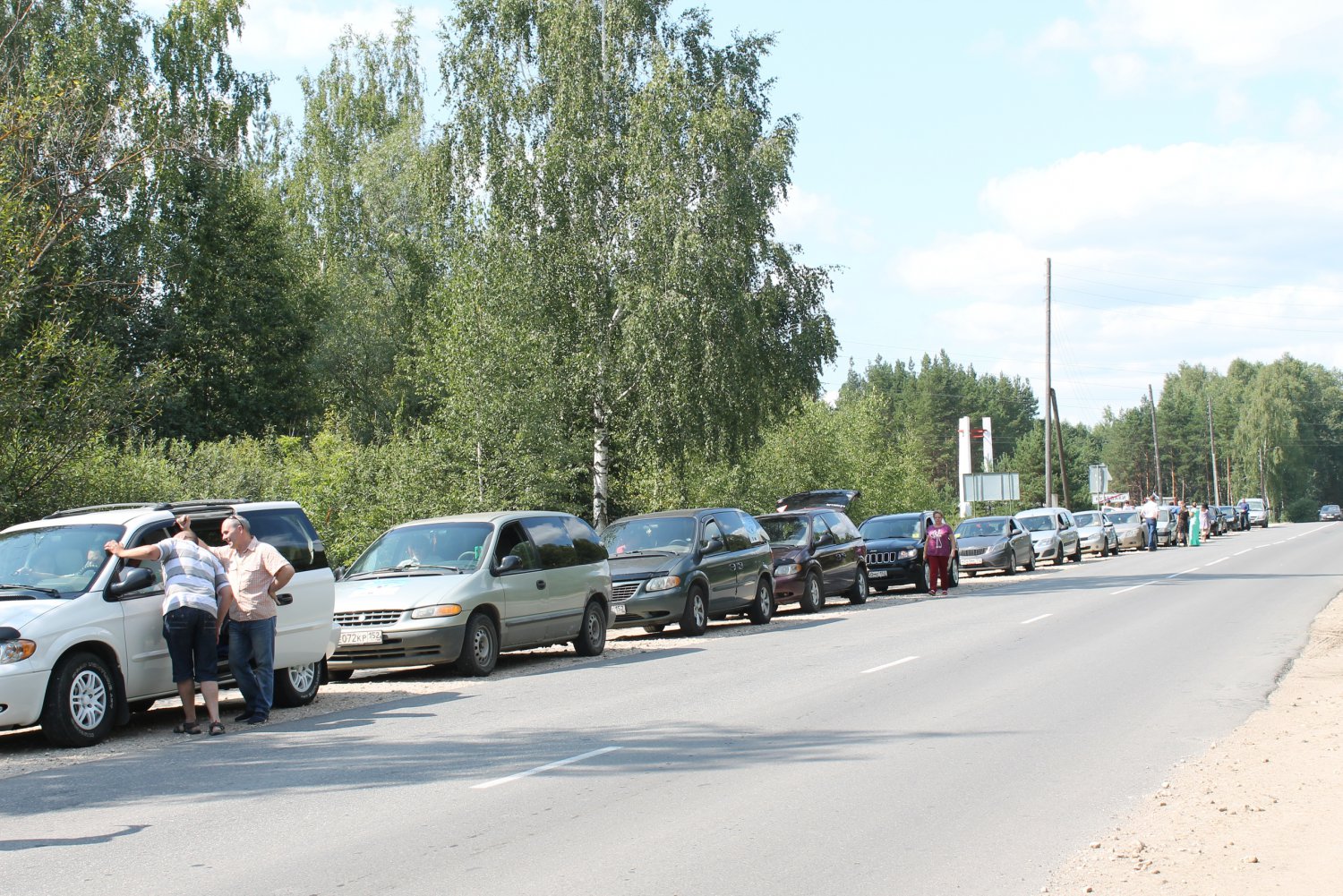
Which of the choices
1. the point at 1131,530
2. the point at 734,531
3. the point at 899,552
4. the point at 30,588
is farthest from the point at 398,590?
the point at 1131,530

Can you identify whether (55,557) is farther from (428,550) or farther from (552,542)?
(552,542)

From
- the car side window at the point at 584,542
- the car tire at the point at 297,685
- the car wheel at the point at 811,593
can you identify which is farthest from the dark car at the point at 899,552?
the car tire at the point at 297,685

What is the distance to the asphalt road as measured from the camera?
6.29 m

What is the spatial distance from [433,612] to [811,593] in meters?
11.9

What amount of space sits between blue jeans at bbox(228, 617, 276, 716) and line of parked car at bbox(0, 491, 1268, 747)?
1.36 ft

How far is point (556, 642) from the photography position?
53.7 ft

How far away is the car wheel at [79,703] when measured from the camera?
10.2 m

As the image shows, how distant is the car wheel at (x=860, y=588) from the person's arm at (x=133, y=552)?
694 inches

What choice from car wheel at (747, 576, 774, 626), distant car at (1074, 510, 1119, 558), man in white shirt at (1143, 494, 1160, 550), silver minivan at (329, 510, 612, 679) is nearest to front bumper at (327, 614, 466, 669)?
silver minivan at (329, 510, 612, 679)

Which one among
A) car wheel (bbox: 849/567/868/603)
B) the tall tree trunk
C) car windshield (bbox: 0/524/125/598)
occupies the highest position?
the tall tree trunk

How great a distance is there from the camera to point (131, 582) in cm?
1067

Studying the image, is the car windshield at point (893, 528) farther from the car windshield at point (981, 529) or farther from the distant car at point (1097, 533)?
the distant car at point (1097, 533)

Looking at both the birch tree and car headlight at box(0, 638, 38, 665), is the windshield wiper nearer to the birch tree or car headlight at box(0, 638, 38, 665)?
car headlight at box(0, 638, 38, 665)

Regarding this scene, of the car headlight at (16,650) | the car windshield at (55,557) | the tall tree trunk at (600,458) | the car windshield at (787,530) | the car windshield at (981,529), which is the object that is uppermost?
the tall tree trunk at (600,458)
